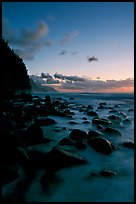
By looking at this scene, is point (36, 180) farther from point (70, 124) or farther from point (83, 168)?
point (70, 124)

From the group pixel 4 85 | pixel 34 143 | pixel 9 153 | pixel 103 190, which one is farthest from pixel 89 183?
pixel 4 85

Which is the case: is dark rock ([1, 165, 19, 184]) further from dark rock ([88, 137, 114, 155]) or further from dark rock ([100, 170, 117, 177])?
dark rock ([88, 137, 114, 155])

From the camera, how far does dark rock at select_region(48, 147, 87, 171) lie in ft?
18.6

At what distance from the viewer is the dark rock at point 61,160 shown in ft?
18.6

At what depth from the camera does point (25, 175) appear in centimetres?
509

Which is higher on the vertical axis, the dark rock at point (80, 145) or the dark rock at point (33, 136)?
the dark rock at point (33, 136)

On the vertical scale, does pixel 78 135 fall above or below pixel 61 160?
above

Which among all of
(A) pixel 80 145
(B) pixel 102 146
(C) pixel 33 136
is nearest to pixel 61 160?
(A) pixel 80 145

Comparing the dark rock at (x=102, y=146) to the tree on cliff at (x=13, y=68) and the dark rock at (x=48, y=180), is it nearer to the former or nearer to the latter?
the dark rock at (x=48, y=180)

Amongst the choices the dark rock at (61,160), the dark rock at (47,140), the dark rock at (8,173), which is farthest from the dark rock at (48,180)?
the dark rock at (47,140)

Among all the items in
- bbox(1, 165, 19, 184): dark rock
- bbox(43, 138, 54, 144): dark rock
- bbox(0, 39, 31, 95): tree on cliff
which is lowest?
bbox(1, 165, 19, 184): dark rock

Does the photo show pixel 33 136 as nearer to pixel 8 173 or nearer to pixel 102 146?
pixel 102 146

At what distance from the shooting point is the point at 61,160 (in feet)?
19.0

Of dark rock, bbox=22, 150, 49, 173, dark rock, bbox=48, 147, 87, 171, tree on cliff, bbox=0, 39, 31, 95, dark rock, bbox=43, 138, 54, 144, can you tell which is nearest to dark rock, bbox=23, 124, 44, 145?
dark rock, bbox=43, 138, 54, 144
